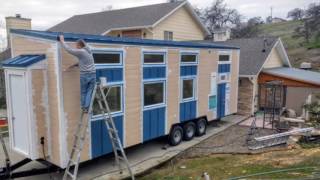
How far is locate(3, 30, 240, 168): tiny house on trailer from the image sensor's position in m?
6.80

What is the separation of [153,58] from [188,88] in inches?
91.8

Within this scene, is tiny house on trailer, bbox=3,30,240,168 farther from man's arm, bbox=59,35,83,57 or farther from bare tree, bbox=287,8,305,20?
bare tree, bbox=287,8,305,20

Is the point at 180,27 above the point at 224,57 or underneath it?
above

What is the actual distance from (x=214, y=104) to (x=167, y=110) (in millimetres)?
3227

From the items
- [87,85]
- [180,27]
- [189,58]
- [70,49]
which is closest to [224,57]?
[189,58]

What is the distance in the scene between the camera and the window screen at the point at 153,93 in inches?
361

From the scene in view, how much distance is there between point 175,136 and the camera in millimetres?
10508

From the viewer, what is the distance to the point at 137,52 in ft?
28.1

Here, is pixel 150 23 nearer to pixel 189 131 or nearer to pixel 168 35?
pixel 168 35

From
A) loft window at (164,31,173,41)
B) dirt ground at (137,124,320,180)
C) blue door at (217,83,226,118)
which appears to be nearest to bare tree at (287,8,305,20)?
loft window at (164,31,173,41)

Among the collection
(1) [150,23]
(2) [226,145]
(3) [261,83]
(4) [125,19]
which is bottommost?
(2) [226,145]

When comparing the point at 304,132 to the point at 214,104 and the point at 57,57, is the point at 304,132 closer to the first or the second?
the point at 214,104

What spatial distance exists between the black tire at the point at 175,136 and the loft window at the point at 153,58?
2.53 metres

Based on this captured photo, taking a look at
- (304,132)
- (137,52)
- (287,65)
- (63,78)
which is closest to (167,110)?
(137,52)
